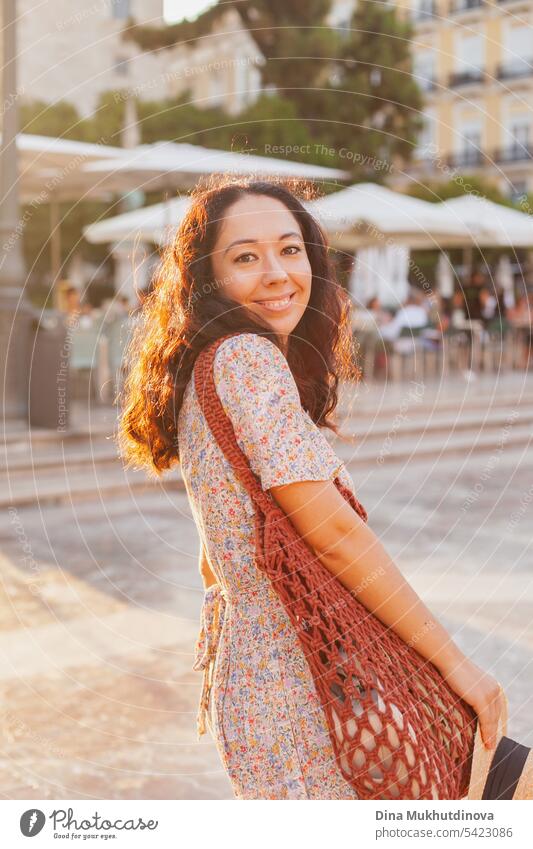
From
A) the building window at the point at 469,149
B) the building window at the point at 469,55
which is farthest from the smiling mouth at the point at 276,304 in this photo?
the building window at the point at 469,149

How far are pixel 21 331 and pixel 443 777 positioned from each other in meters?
7.50

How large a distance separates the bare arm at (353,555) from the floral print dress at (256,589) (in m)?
0.03

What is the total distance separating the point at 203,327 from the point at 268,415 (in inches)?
8.4

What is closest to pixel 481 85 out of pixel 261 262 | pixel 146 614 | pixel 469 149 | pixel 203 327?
pixel 469 149

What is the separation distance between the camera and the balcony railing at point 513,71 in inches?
1680

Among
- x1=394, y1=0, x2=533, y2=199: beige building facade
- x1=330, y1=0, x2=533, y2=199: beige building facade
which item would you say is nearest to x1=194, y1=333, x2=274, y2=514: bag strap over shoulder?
x1=330, y1=0, x2=533, y2=199: beige building facade

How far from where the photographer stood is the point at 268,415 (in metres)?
1.53

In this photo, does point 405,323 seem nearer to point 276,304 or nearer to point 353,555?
point 276,304

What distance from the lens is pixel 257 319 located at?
1.69 metres

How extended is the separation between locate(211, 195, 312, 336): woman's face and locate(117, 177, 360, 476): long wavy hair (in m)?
0.02

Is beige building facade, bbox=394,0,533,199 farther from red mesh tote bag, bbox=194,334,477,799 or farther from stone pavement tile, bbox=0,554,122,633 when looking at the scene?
red mesh tote bag, bbox=194,334,477,799

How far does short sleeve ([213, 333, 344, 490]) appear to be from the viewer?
1521 millimetres
